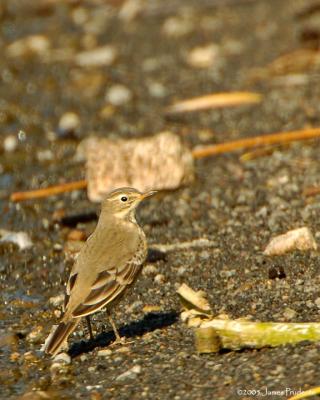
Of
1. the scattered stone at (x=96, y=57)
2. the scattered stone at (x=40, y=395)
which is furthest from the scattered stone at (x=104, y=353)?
the scattered stone at (x=96, y=57)

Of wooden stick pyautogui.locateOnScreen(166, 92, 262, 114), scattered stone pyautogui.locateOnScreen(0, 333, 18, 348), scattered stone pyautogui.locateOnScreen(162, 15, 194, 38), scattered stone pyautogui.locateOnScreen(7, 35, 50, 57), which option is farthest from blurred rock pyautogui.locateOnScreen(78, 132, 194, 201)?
scattered stone pyautogui.locateOnScreen(7, 35, 50, 57)

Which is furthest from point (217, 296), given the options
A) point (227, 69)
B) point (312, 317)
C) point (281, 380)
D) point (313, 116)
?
point (227, 69)

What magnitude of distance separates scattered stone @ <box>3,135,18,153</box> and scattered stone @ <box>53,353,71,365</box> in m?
5.36

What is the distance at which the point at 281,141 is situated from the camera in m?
11.2

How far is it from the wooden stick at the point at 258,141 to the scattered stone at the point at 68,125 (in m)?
1.91

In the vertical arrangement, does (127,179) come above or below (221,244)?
above

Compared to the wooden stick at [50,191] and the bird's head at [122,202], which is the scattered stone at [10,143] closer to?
the wooden stick at [50,191]

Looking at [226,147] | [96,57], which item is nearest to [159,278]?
[226,147]

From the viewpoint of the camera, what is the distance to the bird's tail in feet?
22.6

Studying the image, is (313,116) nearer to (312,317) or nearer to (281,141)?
(281,141)

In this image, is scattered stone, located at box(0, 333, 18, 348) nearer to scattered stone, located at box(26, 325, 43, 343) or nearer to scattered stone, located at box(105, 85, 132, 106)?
scattered stone, located at box(26, 325, 43, 343)

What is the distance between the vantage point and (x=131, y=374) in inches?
273

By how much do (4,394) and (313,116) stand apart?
611cm

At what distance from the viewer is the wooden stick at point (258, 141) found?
11180 millimetres
